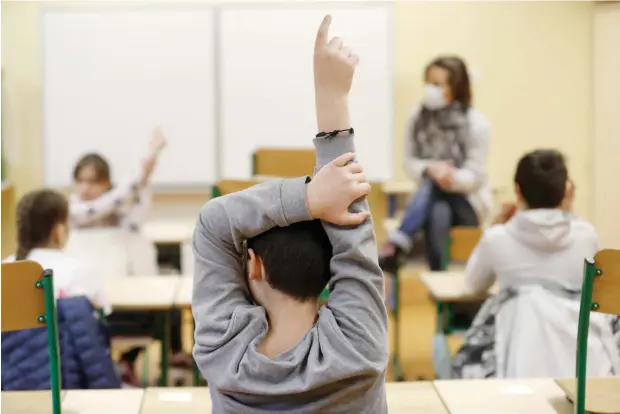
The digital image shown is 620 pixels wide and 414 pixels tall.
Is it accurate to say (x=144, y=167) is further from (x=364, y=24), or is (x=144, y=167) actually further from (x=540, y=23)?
(x=540, y=23)

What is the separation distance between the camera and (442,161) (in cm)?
431

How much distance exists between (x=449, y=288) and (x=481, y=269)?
31 centimetres

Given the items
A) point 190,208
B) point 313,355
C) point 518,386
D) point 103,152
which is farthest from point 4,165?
point 313,355

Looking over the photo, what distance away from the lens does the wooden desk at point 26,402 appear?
1742 mm

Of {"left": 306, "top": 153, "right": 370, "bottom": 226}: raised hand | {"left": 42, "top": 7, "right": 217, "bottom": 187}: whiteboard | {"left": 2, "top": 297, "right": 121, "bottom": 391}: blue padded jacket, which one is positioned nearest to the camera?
{"left": 306, "top": 153, "right": 370, "bottom": 226}: raised hand

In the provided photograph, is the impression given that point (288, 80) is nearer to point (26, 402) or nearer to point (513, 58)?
point (513, 58)

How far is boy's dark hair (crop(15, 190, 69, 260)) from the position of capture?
2529mm

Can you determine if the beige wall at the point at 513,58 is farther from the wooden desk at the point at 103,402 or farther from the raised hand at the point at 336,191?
the raised hand at the point at 336,191

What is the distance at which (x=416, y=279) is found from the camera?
5.69 m

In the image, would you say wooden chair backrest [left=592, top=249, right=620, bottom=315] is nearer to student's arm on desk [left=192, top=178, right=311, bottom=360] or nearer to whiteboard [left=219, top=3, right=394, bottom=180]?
student's arm on desk [left=192, top=178, right=311, bottom=360]

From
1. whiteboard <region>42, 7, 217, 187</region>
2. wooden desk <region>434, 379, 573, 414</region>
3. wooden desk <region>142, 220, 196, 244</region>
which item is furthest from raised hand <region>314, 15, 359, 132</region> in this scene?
whiteboard <region>42, 7, 217, 187</region>

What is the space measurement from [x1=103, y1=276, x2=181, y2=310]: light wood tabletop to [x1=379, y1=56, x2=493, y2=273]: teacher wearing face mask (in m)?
1.48

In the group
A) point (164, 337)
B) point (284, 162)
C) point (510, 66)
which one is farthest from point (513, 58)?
point (164, 337)

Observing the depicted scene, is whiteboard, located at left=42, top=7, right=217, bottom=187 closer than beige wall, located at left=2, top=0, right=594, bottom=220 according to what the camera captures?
Yes
